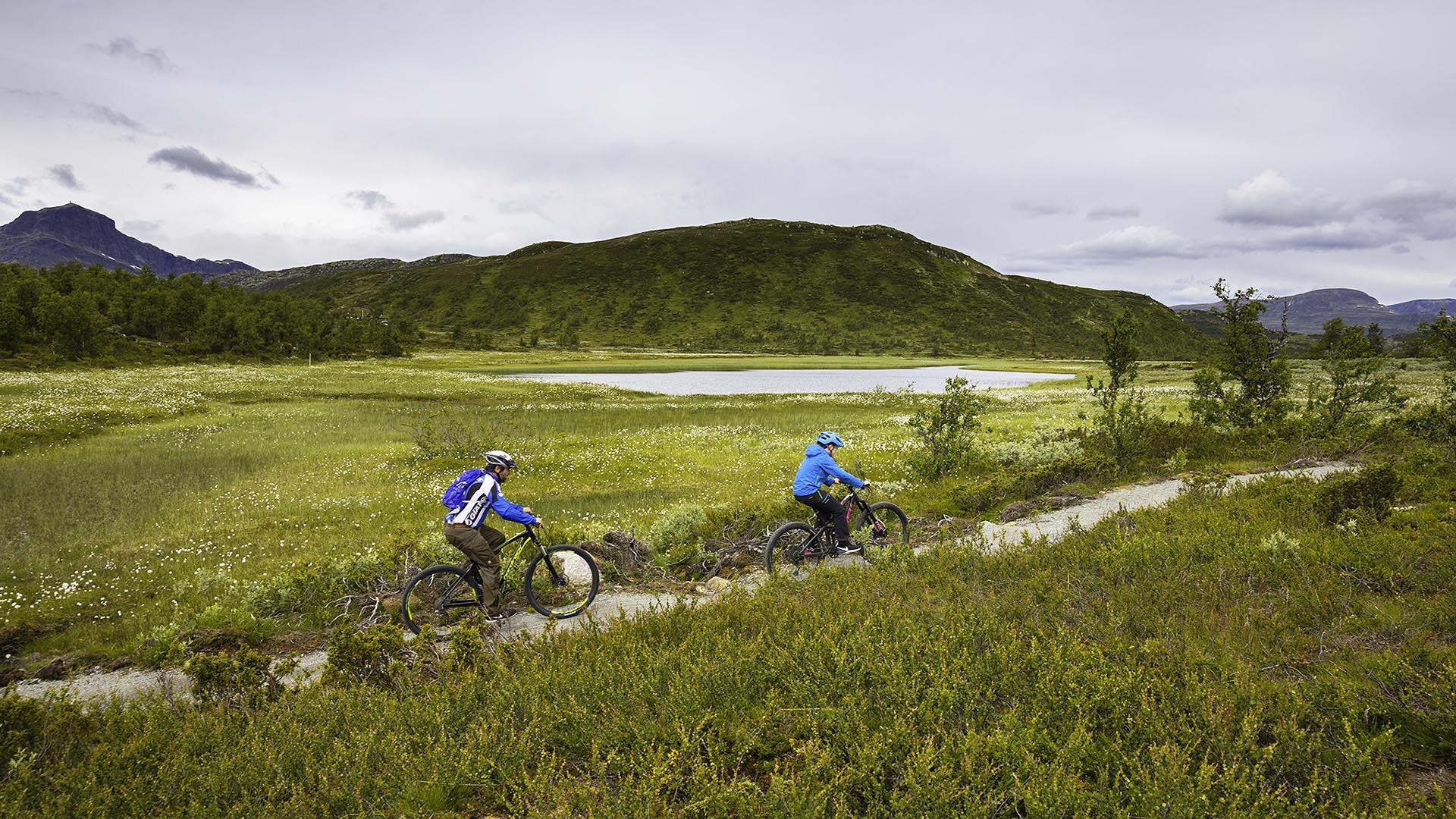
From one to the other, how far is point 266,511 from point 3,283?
403ft

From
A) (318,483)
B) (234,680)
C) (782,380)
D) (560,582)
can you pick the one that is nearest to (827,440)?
(560,582)

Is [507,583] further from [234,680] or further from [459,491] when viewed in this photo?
[234,680]

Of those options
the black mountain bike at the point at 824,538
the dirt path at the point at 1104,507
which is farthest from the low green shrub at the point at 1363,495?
the black mountain bike at the point at 824,538

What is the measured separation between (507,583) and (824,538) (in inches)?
219

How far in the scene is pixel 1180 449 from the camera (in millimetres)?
19047

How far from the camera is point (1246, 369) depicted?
22500 mm

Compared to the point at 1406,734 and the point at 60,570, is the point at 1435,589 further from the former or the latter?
the point at 60,570

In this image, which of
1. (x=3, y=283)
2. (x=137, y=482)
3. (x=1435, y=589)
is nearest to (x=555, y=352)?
(x=3, y=283)

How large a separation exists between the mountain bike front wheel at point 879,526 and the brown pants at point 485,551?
20.0 feet

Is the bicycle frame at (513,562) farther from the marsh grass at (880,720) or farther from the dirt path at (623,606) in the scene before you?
the marsh grass at (880,720)

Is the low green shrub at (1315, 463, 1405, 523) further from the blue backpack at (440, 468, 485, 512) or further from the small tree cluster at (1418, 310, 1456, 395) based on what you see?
the blue backpack at (440, 468, 485, 512)

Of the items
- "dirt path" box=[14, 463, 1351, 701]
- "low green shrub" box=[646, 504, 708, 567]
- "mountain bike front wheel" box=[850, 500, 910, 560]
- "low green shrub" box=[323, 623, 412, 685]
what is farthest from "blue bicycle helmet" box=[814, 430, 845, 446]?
"low green shrub" box=[323, 623, 412, 685]

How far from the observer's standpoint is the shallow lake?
2618 inches

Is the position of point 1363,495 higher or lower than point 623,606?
higher
